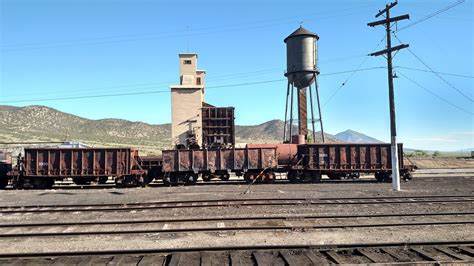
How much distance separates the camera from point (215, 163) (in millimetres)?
25656

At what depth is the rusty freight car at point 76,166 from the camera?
77.7ft

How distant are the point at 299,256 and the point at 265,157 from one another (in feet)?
60.7

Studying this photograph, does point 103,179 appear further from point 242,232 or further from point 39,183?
point 242,232

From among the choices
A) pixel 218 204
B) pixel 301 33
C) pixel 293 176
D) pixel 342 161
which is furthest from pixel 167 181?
pixel 301 33

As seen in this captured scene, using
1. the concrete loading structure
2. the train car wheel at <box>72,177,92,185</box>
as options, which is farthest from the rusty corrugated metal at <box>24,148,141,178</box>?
the concrete loading structure

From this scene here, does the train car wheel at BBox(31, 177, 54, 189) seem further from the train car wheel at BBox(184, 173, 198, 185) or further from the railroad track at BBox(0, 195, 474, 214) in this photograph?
the railroad track at BBox(0, 195, 474, 214)

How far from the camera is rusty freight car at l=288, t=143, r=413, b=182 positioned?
26.6 m

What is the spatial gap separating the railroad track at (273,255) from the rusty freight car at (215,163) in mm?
17248

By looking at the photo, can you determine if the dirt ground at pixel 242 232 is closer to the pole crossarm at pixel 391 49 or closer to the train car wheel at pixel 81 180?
the pole crossarm at pixel 391 49

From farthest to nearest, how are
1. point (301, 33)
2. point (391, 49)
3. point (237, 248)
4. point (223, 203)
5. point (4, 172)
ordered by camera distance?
point (301, 33), point (4, 172), point (391, 49), point (223, 203), point (237, 248)

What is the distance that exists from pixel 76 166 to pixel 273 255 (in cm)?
2004

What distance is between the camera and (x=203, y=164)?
2544 cm

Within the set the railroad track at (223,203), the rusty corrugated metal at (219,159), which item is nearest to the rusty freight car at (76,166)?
the rusty corrugated metal at (219,159)

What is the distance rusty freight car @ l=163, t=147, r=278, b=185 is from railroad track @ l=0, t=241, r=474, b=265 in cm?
1725
